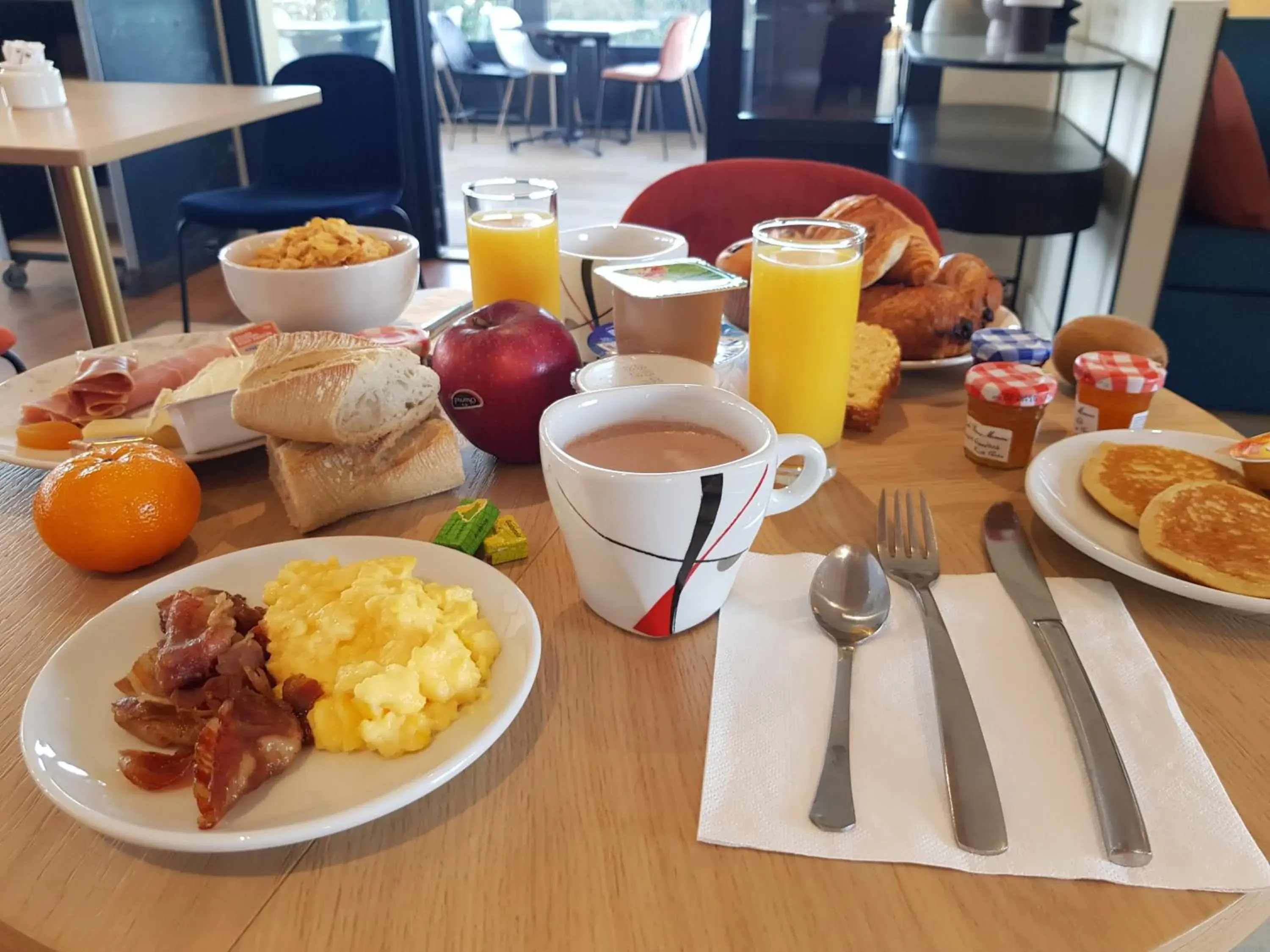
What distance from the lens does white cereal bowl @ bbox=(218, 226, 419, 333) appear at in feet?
3.49

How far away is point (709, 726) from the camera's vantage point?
0.56 m

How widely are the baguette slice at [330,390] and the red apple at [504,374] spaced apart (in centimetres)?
4

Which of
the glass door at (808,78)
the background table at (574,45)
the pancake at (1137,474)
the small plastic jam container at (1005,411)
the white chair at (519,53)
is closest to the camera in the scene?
the pancake at (1137,474)

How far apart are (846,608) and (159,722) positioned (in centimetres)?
45

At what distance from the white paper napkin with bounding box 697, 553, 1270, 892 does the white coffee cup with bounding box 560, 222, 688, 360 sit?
0.50 m

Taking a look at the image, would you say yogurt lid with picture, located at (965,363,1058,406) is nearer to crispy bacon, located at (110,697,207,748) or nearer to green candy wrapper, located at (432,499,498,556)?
green candy wrapper, located at (432,499,498,556)

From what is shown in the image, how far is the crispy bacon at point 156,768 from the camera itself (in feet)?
1.61

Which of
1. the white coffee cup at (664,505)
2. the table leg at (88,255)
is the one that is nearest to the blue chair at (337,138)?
the table leg at (88,255)

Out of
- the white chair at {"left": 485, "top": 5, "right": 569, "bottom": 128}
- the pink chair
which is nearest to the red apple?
the pink chair

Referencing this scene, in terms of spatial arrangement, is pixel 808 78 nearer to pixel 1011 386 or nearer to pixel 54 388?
pixel 1011 386

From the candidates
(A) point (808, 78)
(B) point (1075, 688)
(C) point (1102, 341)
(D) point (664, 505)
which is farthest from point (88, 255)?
(A) point (808, 78)

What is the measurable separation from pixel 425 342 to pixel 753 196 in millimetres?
908

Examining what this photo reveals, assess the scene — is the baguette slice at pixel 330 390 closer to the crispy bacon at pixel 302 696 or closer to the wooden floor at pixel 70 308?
the crispy bacon at pixel 302 696

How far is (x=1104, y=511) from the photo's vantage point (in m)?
0.77
